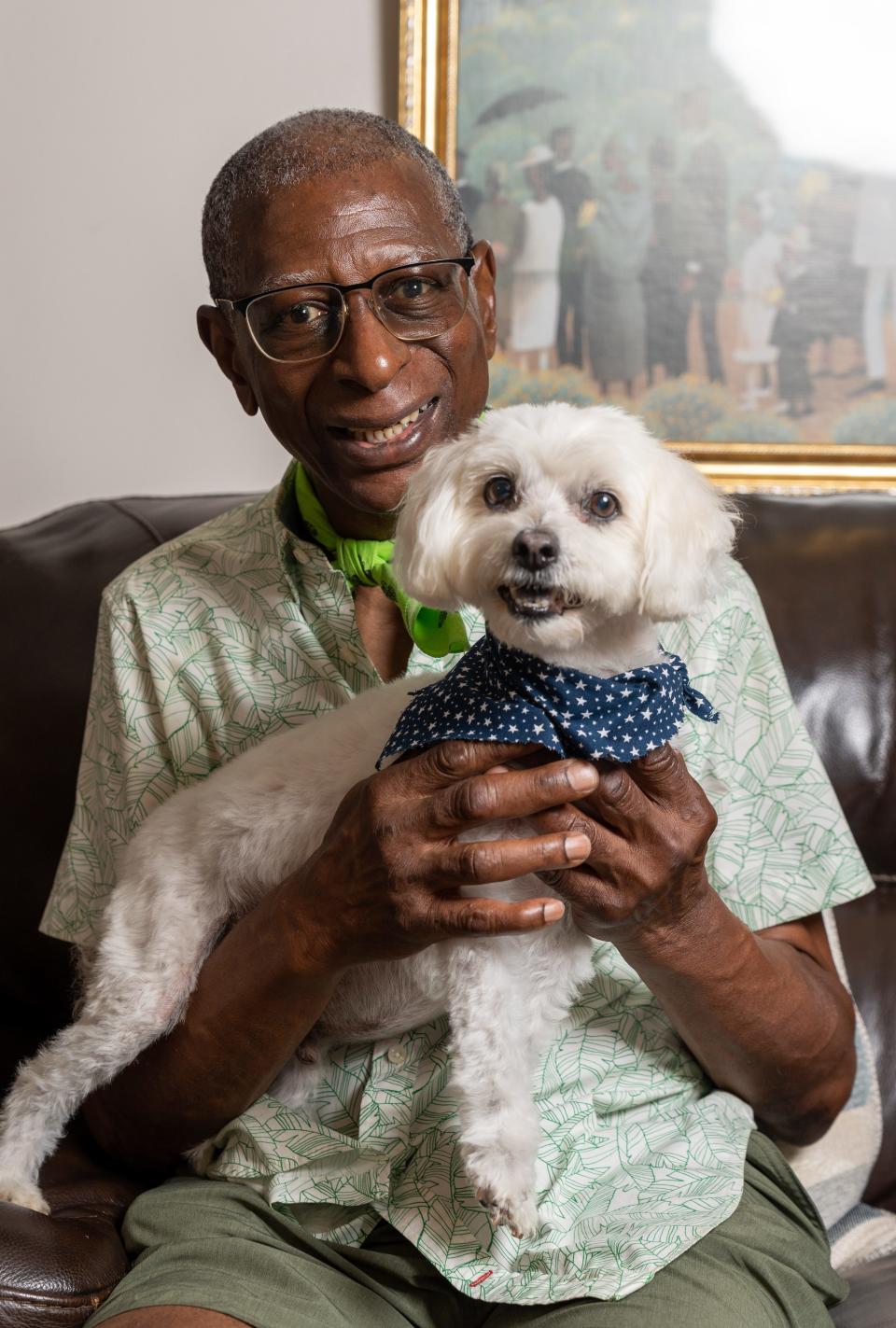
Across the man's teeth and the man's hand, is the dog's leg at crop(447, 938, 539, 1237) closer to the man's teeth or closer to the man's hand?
the man's hand

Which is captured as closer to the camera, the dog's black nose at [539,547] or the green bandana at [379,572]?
the dog's black nose at [539,547]

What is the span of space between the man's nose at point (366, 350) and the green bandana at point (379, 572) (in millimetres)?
208

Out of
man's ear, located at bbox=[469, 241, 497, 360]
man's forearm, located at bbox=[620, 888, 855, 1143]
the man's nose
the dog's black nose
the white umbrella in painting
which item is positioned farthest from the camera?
the white umbrella in painting

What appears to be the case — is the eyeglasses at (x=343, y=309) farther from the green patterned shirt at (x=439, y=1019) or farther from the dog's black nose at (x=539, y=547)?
the dog's black nose at (x=539, y=547)

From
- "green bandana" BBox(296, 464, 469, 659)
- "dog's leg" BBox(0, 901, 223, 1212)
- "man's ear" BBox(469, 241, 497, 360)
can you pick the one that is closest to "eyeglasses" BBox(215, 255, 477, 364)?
"man's ear" BBox(469, 241, 497, 360)

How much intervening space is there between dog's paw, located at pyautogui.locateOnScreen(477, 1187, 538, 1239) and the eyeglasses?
3.18 ft

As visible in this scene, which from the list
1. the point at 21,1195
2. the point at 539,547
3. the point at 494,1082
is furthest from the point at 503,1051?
the point at 21,1195

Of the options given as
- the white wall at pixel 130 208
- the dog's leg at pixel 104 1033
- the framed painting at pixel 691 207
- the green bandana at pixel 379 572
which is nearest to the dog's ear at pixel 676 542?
the green bandana at pixel 379 572

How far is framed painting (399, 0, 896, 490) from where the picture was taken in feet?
7.75

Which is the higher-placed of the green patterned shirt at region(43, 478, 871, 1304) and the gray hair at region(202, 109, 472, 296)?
the gray hair at region(202, 109, 472, 296)

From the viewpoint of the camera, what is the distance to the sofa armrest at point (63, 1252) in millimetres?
1178

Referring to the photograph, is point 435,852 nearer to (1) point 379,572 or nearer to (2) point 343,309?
(1) point 379,572

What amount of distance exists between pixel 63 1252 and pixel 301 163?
A: 4.15ft

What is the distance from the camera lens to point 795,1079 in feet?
4.71
